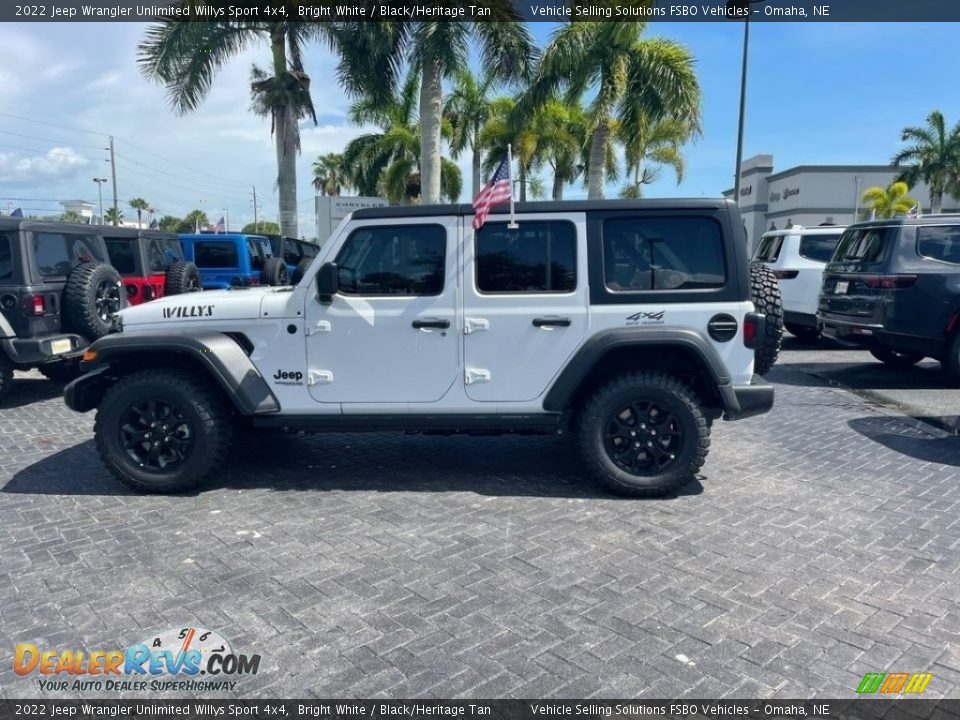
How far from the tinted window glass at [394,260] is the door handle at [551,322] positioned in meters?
0.69

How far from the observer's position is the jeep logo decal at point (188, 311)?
15.6 feet

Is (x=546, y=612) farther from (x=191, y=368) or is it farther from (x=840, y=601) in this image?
(x=191, y=368)

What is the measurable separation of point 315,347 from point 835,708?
3.54 m

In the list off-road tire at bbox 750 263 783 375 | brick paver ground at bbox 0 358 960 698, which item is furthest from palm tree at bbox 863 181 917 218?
off-road tire at bbox 750 263 783 375

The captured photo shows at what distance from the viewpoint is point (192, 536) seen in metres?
4.14

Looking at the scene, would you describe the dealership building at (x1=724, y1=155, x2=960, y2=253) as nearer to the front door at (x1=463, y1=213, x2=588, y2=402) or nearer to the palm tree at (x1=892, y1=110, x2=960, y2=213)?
the palm tree at (x1=892, y1=110, x2=960, y2=213)

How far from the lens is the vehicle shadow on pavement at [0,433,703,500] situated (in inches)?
194

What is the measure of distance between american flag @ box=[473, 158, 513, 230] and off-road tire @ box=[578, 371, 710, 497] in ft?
4.61

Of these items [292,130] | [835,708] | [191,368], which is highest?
[292,130]

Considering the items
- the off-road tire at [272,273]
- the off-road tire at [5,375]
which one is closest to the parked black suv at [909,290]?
the off-road tire at [5,375]

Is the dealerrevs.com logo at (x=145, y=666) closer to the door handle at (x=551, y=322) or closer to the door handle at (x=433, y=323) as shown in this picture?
the door handle at (x=433, y=323)

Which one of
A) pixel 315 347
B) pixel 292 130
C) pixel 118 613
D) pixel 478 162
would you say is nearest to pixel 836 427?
pixel 315 347

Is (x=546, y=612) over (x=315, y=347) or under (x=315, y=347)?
under

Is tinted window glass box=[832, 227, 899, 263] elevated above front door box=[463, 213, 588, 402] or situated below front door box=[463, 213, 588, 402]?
above
